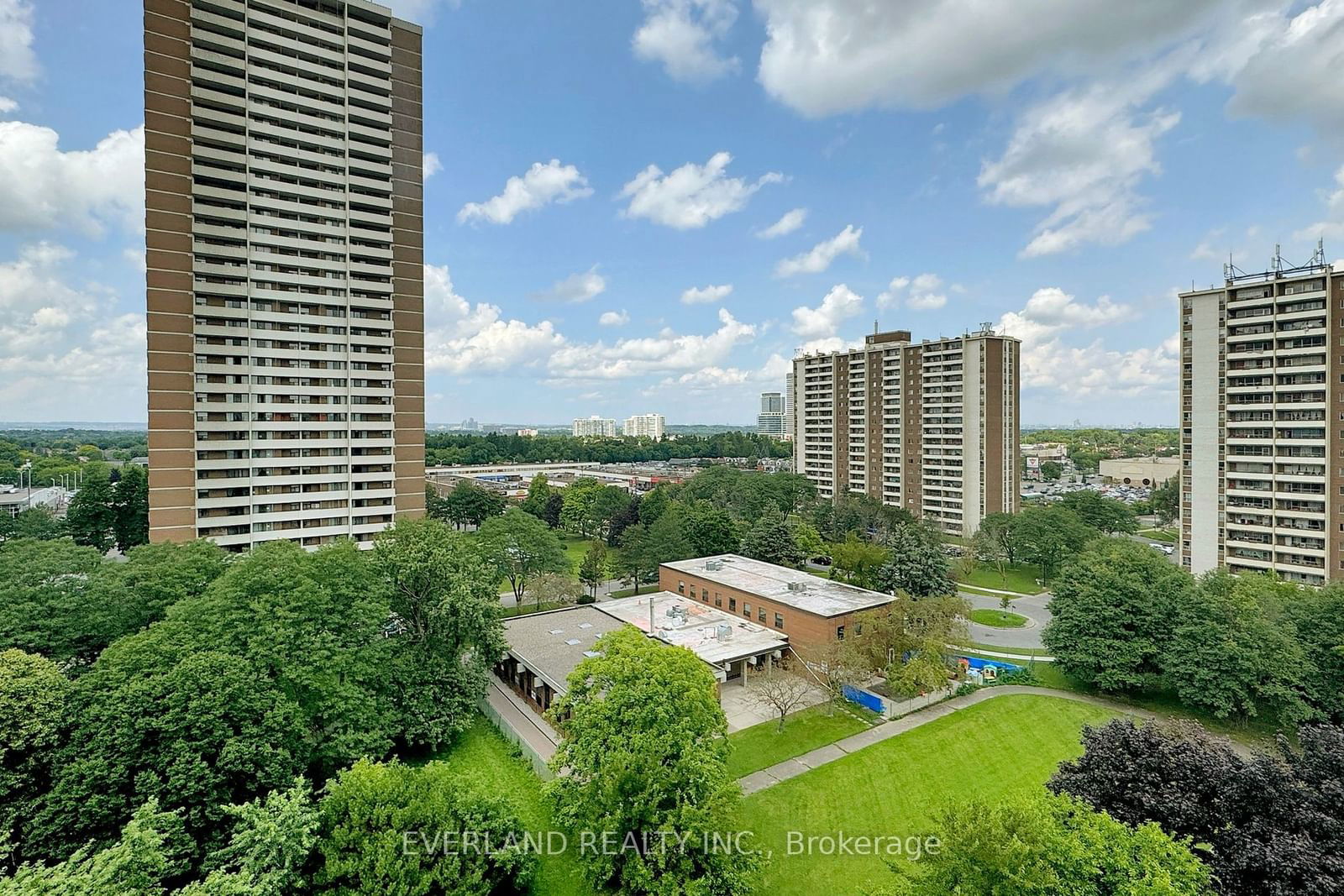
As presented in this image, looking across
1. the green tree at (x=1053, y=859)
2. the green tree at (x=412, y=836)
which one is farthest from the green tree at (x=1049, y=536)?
the green tree at (x=412, y=836)

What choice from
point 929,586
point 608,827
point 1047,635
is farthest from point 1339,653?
point 608,827

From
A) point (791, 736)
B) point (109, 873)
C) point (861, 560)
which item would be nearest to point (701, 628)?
point (791, 736)

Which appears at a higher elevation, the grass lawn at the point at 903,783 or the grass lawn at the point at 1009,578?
the grass lawn at the point at 903,783

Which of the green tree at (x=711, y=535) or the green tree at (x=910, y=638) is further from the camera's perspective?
the green tree at (x=711, y=535)

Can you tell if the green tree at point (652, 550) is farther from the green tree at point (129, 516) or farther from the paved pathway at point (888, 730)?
the green tree at point (129, 516)

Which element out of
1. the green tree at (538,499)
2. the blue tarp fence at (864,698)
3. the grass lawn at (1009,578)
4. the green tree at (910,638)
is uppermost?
the green tree at (538,499)

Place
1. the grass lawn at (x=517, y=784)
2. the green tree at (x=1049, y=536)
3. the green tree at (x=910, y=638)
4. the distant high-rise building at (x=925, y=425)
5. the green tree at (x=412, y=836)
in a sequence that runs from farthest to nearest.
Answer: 1. the distant high-rise building at (x=925, y=425)
2. the green tree at (x=1049, y=536)
3. the green tree at (x=910, y=638)
4. the grass lawn at (x=517, y=784)
5. the green tree at (x=412, y=836)

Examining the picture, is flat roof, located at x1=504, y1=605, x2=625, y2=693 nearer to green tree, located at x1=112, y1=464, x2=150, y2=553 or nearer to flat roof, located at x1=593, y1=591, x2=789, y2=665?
flat roof, located at x1=593, y1=591, x2=789, y2=665

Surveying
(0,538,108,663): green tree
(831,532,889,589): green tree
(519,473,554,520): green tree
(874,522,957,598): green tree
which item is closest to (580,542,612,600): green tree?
(831,532,889,589): green tree

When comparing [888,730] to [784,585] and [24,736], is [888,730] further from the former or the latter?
[24,736]
